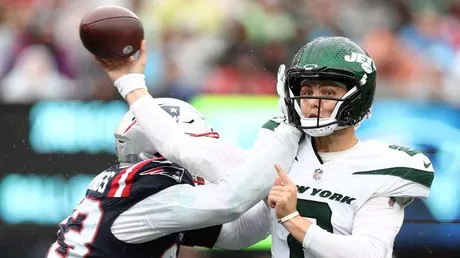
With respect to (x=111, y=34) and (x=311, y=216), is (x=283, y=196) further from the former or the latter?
(x=111, y=34)

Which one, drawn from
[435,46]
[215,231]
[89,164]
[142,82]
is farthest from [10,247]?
[435,46]

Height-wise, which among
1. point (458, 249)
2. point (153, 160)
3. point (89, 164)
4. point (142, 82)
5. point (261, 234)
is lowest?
point (458, 249)

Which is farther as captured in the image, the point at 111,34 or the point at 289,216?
the point at 111,34

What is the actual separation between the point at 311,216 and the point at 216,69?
8.43 ft

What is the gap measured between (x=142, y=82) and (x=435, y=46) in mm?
2882

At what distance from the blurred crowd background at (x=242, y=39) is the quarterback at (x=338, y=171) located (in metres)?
2.32

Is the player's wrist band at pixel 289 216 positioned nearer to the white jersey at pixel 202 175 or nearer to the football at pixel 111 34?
the white jersey at pixel 202 175

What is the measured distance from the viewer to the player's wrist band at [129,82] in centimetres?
295

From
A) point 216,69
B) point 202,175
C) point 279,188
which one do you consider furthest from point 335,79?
point 216,69

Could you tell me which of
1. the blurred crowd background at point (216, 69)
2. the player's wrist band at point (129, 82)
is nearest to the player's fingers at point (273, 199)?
the player's wrist band at point (129, 82)

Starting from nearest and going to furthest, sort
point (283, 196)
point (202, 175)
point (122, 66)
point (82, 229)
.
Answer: point (283, 196) → point (202, 175) → point (122, 66) → point (82, 229)

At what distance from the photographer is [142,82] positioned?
2975 mm

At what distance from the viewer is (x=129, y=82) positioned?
2951 millimetres

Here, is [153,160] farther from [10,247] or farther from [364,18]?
[364,18]
